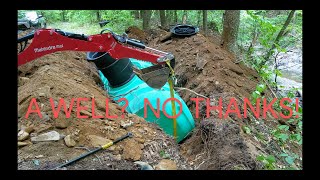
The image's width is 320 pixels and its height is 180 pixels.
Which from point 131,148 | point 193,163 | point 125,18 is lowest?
point 193,163

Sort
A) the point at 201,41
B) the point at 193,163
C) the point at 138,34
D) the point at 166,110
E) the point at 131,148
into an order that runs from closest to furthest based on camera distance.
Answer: the point at 131,148, the point at 193,163, the point at 166,110, the point at 201,41, the point at 138,34

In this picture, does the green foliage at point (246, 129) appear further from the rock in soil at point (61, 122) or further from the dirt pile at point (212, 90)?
the rock in soil at point (61, 122)

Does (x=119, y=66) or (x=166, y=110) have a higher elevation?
(x=119, y=66)

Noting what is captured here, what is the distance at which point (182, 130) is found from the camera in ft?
20.1

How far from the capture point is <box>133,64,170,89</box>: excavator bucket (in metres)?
6.05

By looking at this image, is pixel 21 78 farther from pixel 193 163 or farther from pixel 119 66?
pixel 193 163

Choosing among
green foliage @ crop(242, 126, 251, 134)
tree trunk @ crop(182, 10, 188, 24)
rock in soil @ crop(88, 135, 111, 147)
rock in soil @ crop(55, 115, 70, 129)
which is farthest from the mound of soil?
tree trunk @ crop(182, 10, 188, 24)

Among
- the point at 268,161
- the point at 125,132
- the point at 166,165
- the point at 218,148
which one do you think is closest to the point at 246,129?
the point at 218,148

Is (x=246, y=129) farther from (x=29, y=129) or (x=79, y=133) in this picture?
(x=29, y=129)

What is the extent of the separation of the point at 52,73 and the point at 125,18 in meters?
8.62

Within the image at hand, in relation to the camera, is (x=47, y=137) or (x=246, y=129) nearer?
(x=47, y=137)

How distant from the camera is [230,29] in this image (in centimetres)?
917

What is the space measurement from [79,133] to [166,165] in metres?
1.33

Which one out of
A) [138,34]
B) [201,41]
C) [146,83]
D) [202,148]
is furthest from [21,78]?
[138,34]
